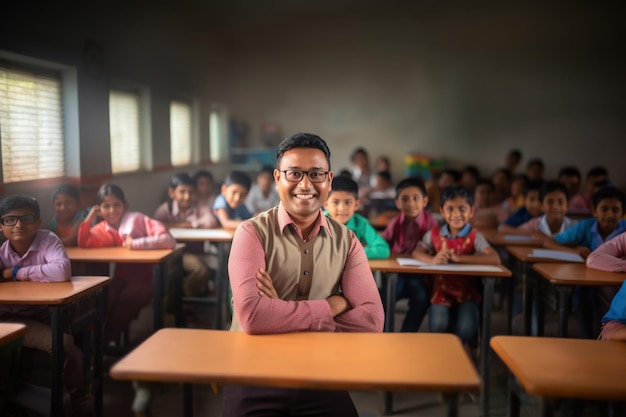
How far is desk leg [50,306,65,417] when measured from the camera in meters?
2.20

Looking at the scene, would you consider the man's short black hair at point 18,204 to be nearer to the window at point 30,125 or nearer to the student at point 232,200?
the window at point 30,125

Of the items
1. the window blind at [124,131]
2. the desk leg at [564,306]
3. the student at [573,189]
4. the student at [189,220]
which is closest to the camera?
the desk leg at [564,306]

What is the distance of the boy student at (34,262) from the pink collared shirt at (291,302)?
111cm

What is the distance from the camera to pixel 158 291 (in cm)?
307

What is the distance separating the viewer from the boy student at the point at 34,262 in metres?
2.38

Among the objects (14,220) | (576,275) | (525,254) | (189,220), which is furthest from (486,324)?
(189,220)

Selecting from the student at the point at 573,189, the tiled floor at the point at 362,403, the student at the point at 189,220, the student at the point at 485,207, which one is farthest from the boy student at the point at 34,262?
the student at the point at 573,189

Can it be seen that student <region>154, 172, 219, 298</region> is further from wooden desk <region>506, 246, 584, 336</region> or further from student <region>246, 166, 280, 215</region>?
wooden desk <region>506, 246, 584, 336</region>

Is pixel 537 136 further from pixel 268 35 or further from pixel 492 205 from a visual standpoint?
pixel 268 35

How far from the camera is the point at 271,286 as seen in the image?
170 cm

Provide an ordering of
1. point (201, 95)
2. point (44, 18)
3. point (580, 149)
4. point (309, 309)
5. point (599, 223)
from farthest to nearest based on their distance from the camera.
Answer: point (580, 149), point (201, 95), point (44, 18), point (599, 223), point (309, 309)

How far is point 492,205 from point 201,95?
4.03 meters

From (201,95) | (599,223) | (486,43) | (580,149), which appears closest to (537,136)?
(580,149)

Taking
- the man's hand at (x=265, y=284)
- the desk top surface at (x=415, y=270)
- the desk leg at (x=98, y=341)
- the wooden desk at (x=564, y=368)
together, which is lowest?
the desk leg at (x=98, y=341)
